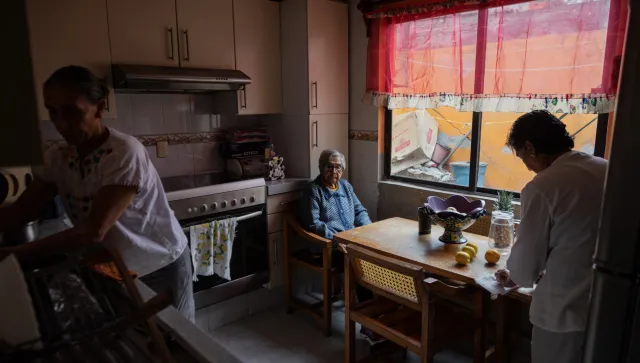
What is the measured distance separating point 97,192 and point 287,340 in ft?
6.43

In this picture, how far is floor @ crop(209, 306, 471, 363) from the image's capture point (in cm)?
254

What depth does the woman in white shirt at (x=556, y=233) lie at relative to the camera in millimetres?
1427

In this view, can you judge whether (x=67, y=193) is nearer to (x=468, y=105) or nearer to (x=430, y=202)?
(x=430, y=202)

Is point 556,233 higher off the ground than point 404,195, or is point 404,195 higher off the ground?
point 556,233

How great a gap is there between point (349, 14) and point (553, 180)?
7.59 ft

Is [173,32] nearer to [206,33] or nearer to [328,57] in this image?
[206,33]

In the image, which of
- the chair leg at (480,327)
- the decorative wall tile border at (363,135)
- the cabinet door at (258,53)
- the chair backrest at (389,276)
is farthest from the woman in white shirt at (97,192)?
the decorative wall tile border at (363,135)

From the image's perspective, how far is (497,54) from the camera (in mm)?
2514

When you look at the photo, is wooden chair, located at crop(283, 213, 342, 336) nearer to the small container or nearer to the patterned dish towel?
the patterned dish towel

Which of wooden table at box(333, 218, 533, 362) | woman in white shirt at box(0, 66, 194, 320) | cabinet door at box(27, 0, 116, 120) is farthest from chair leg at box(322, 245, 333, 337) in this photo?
cabinet door at box(27, 0, 116, 120)

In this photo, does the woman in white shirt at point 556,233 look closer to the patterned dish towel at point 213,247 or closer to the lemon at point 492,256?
the lemon at point 492,256

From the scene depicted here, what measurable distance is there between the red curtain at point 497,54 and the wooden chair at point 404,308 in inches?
46.1

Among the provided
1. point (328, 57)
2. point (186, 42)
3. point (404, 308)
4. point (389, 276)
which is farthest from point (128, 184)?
point (328, 57)

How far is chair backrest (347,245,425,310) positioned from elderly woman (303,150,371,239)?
70 centimetres
